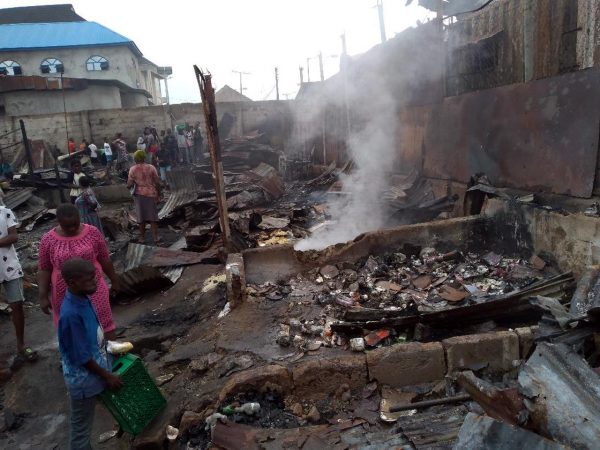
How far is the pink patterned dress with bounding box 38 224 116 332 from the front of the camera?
3379mm

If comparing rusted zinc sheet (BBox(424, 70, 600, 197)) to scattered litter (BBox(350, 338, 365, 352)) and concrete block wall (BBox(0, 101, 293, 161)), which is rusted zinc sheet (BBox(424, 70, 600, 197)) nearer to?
scattered litter (BBox(350, 338, 365, 352))

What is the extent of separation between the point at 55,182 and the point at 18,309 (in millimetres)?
9151

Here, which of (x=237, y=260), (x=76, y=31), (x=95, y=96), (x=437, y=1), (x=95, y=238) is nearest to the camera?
(x=95, y=238)

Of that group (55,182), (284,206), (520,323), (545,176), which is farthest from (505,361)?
(55,182)

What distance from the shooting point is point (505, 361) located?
371 centimetres

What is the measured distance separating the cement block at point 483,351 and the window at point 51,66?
3336 cm

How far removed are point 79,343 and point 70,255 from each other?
990mm

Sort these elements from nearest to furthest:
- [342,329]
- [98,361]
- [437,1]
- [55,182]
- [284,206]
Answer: [98,361]
[342,329]
[437,1]
[284,206]
[55,182]

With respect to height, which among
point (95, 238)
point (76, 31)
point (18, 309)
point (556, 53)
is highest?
point (76, 31)

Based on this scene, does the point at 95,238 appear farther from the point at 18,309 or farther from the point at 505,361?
the point at 505,361

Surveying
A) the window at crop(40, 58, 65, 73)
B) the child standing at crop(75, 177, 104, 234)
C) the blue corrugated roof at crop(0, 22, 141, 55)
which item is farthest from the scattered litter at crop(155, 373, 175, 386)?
the window at crop(40, 58, 65, 73)

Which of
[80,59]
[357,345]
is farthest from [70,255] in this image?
[80,59]

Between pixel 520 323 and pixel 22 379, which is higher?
pixel 520 323

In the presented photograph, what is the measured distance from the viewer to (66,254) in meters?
3.37
